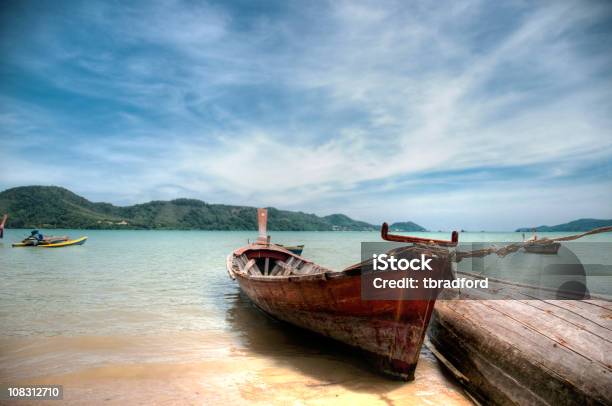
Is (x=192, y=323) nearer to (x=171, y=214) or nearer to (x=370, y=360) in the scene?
(x=370, y=360)

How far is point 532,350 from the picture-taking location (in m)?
4.01

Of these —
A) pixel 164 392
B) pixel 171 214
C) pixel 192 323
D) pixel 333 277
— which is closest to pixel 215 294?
pixel 192 323

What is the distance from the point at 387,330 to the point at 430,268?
1279 mm

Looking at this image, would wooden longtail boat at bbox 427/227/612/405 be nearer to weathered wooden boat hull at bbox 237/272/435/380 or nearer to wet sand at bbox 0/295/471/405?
wet sand at bbox 0/295/471/405

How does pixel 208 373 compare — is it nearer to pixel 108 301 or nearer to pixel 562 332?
pixel 562 332

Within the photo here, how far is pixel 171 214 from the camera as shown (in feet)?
603

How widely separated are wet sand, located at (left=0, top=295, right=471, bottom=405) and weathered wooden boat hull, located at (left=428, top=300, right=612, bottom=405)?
665mm

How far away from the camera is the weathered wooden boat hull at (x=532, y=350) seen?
3.39 m

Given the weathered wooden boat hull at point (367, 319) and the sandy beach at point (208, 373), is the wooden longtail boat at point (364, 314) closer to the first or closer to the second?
the weathered wooden boat hull at point (367, 319)

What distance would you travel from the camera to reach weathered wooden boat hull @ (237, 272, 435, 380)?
5.27 metres

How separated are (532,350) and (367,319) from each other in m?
2.34

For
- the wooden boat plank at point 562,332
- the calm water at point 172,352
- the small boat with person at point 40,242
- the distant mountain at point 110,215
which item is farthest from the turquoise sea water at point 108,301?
the distant mountain at point 110,215

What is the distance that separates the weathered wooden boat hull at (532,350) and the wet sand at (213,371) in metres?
0.67

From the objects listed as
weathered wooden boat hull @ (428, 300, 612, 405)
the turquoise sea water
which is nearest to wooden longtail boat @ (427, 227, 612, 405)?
weathered wooden boat hull @ (428, 300, 612, 405)
